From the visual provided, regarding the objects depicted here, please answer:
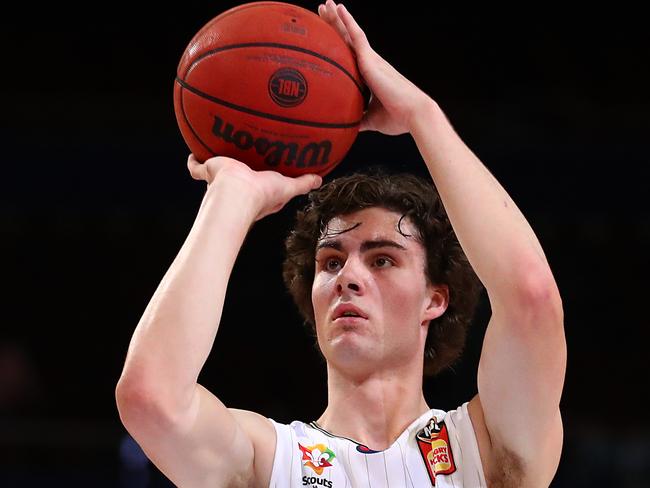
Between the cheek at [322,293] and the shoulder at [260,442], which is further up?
the cheek at [322,293]

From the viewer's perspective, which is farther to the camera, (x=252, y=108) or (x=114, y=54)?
(x=114, y=54)

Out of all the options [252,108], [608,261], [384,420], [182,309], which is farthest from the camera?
[608,261]

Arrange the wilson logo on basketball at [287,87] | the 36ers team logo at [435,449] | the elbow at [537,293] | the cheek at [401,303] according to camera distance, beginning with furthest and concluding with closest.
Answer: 1. the cheek at [401,303]
2. the 36ers team logo at [435,449]
3. the wilson logo on basketball at [287,87]
4. the elbow at [537,293]

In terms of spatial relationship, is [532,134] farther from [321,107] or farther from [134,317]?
[321,107]

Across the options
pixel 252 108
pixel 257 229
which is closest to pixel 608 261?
pixel 257 229

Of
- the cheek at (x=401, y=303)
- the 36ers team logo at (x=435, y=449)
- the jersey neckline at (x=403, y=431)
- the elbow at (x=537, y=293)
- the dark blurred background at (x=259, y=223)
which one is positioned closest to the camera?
Answer: the elbow at (x=537, y=293)

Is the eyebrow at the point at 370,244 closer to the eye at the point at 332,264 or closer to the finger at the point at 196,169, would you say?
the eye at the point at 332,264

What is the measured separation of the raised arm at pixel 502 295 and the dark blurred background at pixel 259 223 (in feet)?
13.5

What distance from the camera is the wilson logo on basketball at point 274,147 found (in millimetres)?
2961

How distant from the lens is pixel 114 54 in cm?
995

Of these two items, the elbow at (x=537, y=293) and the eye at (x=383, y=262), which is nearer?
the elbow at (x=537, y=293)

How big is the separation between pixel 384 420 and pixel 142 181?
5291 mm

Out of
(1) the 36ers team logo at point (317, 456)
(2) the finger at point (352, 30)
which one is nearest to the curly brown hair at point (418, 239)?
(2) the finger at point (352, 30)

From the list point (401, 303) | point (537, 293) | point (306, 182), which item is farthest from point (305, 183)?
point (537, 293)
